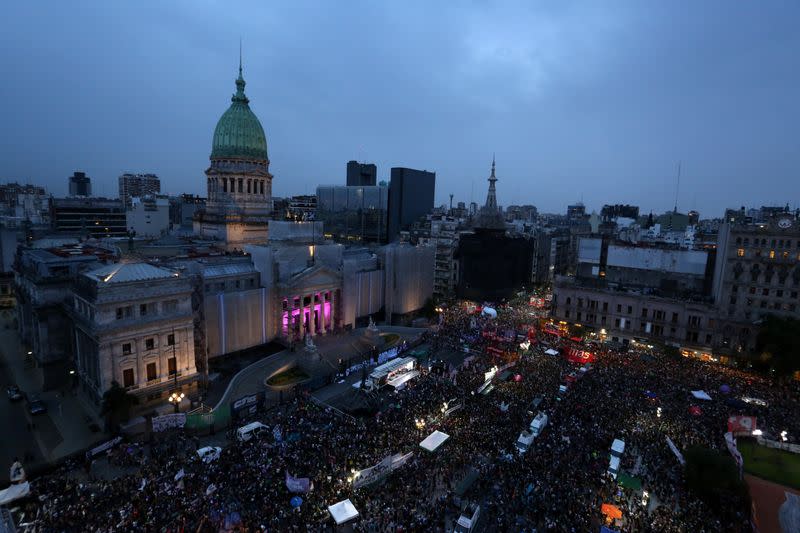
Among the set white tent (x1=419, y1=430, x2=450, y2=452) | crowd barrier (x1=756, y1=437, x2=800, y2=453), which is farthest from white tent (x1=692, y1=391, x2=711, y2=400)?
white tent (x1=419, y1=430, x2=450, y2=452)

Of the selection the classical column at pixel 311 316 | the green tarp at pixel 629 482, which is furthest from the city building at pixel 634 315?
the classical column at pixel 311 316

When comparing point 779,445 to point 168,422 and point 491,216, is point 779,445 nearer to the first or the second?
point 168,422

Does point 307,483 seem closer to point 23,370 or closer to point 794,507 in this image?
point 794,507

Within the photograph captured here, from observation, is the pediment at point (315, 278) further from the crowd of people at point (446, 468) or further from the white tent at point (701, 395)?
the white tent at point (701, 395)

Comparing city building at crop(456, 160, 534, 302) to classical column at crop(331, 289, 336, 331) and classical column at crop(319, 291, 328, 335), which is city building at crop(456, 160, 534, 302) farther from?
classical column at crop(319, 291, 328, 335)

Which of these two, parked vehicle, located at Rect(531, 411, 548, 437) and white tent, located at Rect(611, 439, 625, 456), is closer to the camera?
white tent, located at Rect(611, 439, 625, 456)

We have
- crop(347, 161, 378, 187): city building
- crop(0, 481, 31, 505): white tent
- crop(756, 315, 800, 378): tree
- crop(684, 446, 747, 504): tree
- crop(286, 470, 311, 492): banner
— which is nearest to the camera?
crop(0, 481, 31, 505): white tent
